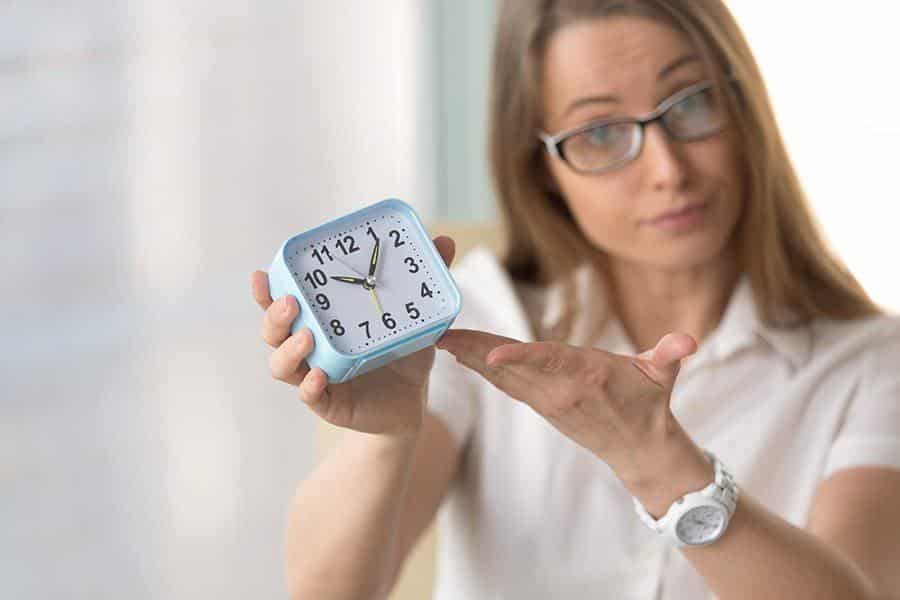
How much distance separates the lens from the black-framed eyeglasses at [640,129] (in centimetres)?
156

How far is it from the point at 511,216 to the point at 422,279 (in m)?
0.74

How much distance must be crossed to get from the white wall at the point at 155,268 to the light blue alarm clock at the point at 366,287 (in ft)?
2.34

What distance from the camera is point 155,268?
2010mm

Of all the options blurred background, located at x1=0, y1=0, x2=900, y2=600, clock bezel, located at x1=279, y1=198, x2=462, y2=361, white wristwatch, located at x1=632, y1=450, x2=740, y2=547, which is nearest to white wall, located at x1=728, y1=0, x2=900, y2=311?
blurred background, located at x1=0, y1=0, x2=900, y2=600

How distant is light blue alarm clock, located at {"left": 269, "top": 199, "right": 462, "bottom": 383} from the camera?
3.60ft

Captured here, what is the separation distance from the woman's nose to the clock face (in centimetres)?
49

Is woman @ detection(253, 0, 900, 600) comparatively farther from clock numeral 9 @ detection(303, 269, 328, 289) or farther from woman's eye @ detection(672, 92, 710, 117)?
clock numeral 9 @ detection(303, 269, 328, 289)

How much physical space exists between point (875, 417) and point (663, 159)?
45 centimetres

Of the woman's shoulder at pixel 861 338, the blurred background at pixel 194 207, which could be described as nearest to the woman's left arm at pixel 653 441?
the woman's shoulder at pixel 861 338

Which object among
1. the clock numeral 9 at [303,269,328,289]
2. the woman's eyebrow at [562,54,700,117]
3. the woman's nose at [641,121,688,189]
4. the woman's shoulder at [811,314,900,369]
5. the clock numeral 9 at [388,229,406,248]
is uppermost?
the woman's eyebrow at [562,54,700,117]

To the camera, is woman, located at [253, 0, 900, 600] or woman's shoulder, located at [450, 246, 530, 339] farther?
woman's shoulder, located at [450, 246, 530, 339]

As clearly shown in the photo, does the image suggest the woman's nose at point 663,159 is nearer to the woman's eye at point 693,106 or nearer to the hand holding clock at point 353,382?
the woman's eye at point 693,106

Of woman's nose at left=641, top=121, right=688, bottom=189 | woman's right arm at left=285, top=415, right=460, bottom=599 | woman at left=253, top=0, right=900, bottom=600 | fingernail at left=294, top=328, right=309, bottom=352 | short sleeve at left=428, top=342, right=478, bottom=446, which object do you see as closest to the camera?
fingernail at left=294, top=328, right=309, bottom=352

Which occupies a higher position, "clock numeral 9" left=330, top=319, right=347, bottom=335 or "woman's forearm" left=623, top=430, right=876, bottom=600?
"clock numeral 9" left=330, top=319, right=347, bottom=335
